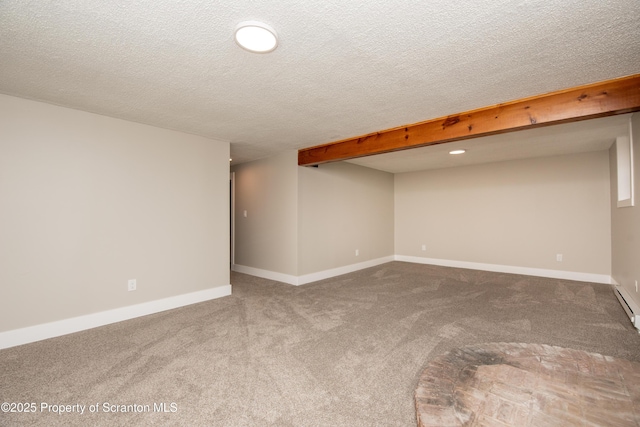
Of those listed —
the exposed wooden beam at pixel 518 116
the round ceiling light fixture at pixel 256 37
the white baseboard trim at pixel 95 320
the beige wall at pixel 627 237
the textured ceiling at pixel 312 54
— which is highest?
the textured ceiling at pixel 312 54

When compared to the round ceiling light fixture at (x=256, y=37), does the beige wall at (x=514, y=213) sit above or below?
below

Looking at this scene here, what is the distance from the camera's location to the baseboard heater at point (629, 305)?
276cm

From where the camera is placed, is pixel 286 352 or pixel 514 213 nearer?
pixel 286 352

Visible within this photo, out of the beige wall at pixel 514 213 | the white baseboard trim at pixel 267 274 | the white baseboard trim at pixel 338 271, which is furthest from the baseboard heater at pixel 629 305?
the white baseboard trim at pixel 267 274

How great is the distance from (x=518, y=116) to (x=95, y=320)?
4.65 metres

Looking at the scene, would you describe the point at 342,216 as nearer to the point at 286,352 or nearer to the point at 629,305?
the point at 286,352

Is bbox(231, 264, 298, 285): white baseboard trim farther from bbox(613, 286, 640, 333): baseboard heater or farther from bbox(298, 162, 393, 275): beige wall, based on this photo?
bbox(613, 286, 640, 333): baseboard heater

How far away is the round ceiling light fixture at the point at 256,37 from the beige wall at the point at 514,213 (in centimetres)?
548

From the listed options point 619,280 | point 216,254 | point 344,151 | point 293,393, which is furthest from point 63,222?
point 619,280

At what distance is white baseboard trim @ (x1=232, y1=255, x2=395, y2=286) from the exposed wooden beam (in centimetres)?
224

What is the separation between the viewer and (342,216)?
18.1 feet

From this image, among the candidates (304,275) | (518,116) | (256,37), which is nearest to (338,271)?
(304,275)

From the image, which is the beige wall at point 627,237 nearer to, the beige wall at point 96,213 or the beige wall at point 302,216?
A: the beige wall at point 302,216

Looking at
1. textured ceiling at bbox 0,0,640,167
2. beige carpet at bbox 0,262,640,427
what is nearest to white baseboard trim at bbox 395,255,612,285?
beige carpet at bbox 0,262,640,427
